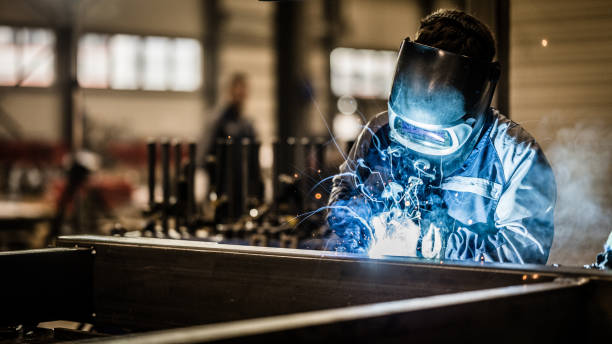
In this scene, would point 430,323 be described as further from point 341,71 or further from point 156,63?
point 156,63

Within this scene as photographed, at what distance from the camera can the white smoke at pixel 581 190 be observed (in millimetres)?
4230

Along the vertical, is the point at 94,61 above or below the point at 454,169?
above

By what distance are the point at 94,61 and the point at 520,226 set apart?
16.5 meters

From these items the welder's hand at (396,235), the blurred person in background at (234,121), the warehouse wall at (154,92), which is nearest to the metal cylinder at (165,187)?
the blurred person in background at (234,121)

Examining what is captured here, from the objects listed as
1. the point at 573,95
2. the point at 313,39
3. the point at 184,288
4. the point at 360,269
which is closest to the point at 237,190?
the point at 573,95

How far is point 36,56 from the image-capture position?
1712cm

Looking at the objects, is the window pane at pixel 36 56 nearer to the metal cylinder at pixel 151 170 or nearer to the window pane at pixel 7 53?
the window pane at pixel 7 53

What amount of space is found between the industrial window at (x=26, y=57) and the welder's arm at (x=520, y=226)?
53.4 feet

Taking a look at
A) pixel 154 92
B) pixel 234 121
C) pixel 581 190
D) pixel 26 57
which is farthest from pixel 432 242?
pixel 26 57

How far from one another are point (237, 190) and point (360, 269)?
10.2 feet

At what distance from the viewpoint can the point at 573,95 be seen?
5.08 meters

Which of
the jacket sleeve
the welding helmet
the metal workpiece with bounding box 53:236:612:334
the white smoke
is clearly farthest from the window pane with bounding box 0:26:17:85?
the welding helmet

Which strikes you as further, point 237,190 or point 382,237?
point 237,190

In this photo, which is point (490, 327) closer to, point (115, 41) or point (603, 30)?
point (603, 30)
